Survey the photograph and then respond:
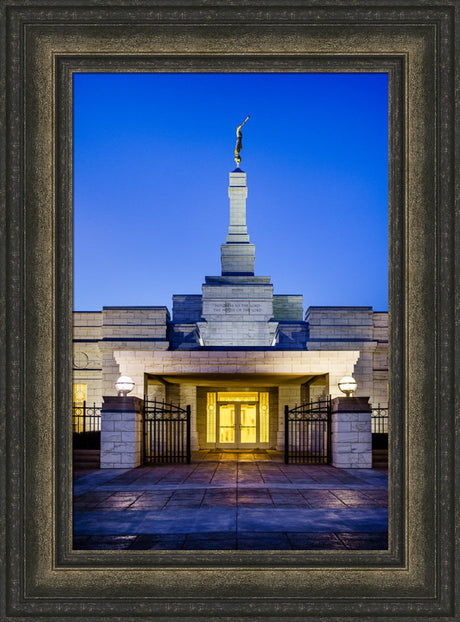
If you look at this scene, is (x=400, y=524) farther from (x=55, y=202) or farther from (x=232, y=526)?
(x=55, y=202)

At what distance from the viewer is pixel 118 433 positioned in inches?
598

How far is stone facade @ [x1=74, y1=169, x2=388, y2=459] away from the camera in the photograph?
2028 centimetres

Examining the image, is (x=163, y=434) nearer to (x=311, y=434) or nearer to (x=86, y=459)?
(x=86, y=459)

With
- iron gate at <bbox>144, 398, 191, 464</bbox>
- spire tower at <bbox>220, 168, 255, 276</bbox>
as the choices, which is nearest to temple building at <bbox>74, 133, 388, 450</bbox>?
iron gate at <bbox>144, 398, 191, 464</bbox>

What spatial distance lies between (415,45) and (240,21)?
151 cm

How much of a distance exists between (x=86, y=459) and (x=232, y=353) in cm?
685

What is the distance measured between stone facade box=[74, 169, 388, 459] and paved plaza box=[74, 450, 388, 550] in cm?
640

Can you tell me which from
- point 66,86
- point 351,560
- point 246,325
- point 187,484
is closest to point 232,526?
point 351,560

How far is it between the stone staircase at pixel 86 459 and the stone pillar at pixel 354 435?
7.33 metres

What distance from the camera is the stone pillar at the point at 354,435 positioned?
50.0 ft

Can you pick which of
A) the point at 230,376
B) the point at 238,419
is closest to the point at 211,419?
the point at 238,419

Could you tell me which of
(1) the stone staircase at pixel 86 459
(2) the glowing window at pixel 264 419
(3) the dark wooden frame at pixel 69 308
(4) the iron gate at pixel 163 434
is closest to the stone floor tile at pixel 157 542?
(3) the dark wooden frame at pixel 69 308

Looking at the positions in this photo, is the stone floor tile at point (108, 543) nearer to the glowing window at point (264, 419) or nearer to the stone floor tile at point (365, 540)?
the stone floor tile at point (365, 540)

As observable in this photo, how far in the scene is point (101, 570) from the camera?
13.6 ft
